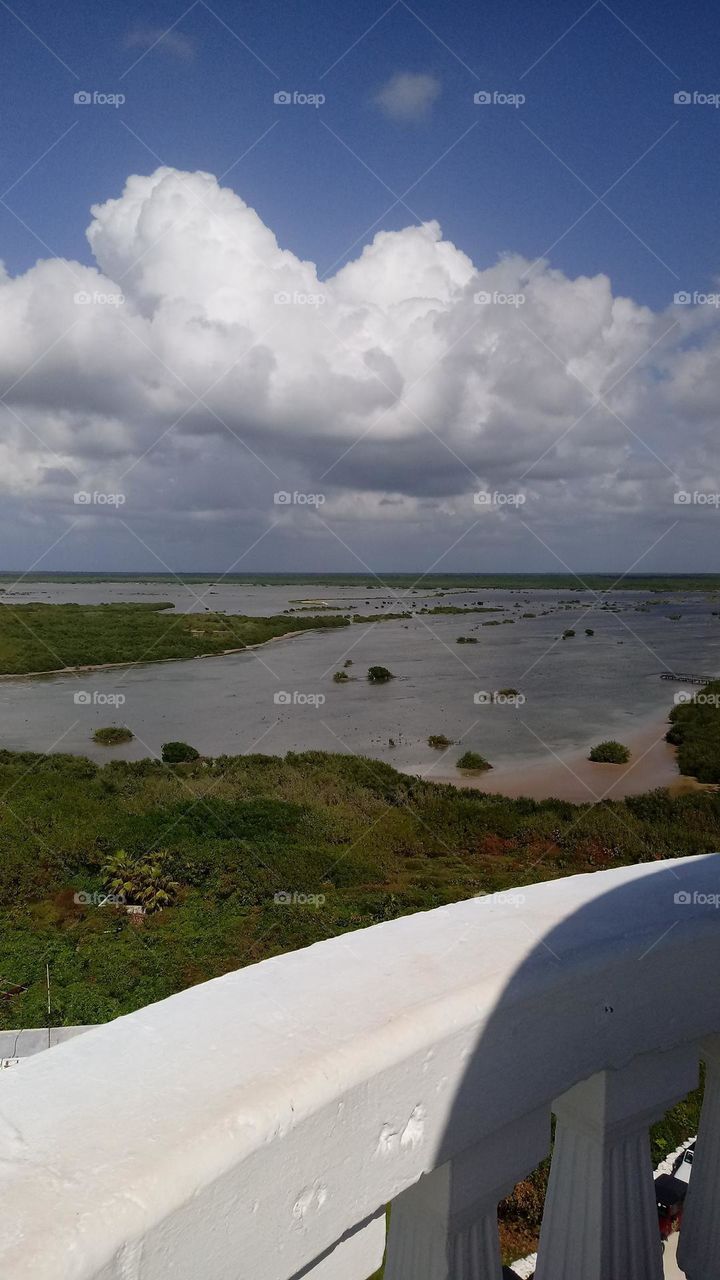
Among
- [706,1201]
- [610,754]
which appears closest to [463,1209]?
[706,1201]

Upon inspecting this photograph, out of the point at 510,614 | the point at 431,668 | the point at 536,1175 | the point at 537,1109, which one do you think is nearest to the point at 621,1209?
the point at 537,1109

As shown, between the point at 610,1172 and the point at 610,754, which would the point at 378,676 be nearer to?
the point at 610,754

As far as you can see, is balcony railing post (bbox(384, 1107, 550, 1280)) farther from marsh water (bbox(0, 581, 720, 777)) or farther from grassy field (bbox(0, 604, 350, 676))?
grassy field (bbox(0, 604, 350, 676))

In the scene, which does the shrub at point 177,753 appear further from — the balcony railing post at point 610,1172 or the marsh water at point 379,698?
the balcony railing post at point 610,1172

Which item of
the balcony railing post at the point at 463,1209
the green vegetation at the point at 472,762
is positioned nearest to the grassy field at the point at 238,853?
the green vegetation at the point at 472,762

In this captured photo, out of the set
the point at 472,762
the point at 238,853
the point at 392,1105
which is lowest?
the point at 238,853

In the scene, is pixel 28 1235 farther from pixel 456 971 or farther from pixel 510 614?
pixel 510 614
